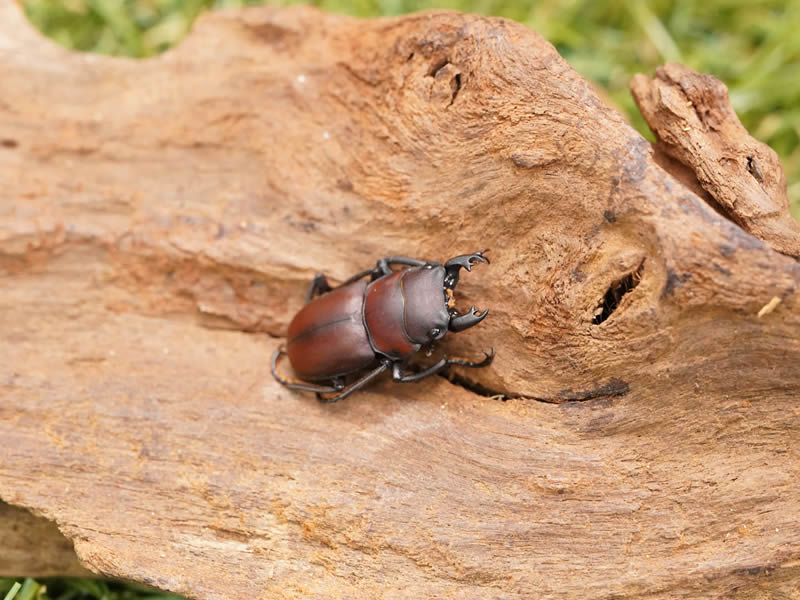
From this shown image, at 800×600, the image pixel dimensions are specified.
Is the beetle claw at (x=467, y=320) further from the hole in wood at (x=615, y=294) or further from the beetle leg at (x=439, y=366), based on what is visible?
the hole in wood at (x=615, y=294)

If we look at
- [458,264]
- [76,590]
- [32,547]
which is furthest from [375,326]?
[76,590]

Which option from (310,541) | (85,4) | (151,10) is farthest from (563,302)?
(85,4)

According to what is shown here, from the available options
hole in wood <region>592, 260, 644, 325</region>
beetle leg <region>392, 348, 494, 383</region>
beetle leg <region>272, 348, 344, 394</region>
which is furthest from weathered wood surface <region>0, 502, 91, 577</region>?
hole in wood <region>592, 260, 644, 325</region>

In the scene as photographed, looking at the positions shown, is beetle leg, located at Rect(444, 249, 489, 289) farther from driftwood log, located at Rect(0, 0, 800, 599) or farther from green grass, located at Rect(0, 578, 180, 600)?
green grass, located at Rect(0, 578, 180, 600)

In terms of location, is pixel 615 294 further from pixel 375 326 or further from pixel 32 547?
pixel 32 547

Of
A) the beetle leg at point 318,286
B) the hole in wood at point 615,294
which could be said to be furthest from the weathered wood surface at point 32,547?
the hole in wood at point 615,294

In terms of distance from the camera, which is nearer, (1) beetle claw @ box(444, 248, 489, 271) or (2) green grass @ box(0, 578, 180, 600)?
(1) beetle claw @ box(444, 248, 489, 271)

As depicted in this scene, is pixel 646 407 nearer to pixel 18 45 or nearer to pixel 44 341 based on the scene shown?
pixel 44 341
